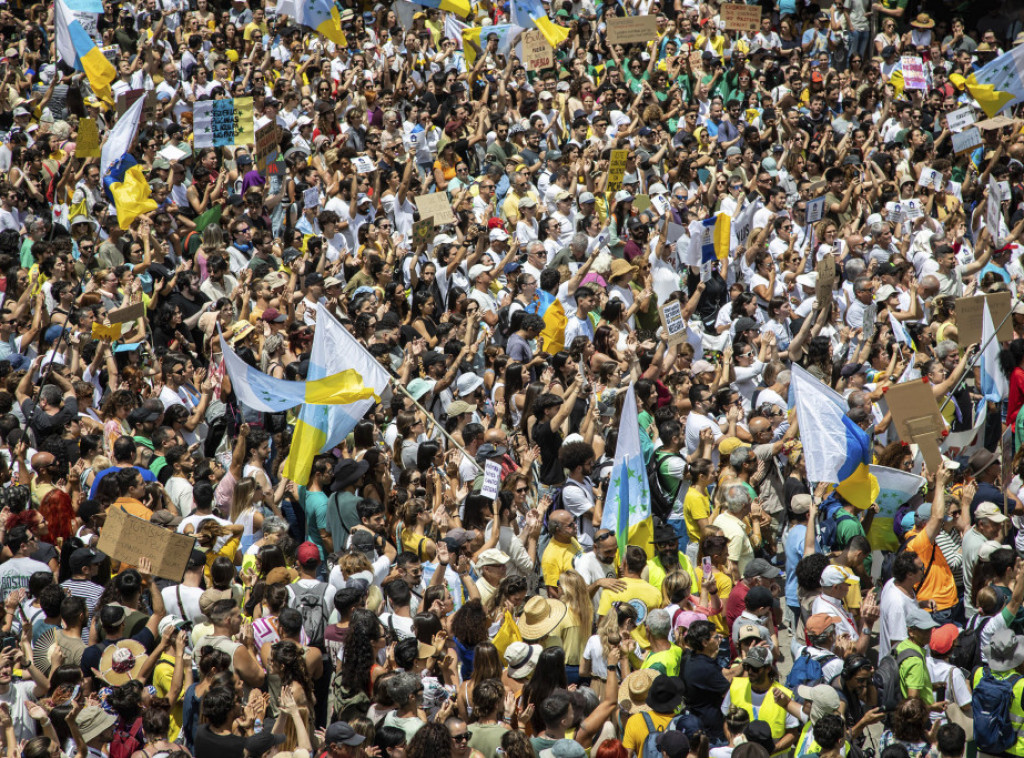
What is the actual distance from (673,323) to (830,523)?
10.1 feet

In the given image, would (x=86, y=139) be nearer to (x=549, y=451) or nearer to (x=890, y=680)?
(x=549, y=451)

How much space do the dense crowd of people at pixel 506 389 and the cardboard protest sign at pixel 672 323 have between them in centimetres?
9

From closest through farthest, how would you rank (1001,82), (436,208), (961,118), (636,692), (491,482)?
(636,692), (491,482), (436,208), (1001,82), (961,118)

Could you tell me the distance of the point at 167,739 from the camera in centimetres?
678

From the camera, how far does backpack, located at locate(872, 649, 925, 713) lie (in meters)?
6.96

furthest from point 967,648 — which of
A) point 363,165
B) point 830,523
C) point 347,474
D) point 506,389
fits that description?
point 363,165

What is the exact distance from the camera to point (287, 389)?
9.52 m

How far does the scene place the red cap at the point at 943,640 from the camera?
23.9ft

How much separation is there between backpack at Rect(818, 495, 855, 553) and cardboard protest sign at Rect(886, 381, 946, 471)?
0.73 meters

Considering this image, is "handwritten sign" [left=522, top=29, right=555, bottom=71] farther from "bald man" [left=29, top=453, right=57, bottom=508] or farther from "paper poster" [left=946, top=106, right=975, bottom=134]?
"bald man" [left=29, top=453, right=57, bottom=508]

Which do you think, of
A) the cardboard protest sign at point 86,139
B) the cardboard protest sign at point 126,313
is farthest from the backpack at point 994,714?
the cardboard protest sign at point 86,139

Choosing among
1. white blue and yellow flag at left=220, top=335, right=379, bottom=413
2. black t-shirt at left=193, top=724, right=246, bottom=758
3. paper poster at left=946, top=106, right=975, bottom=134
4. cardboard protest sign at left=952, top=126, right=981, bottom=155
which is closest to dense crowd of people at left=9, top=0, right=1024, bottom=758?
black t-shirt at left=193, top=724, right=246, bottom=758

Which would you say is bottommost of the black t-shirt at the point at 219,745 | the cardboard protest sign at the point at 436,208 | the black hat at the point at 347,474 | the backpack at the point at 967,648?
the cardboard protest sign at the point at 436,208

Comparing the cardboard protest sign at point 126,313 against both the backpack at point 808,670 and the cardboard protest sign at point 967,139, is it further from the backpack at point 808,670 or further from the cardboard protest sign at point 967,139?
the cardboard protest sign at point 967,139
